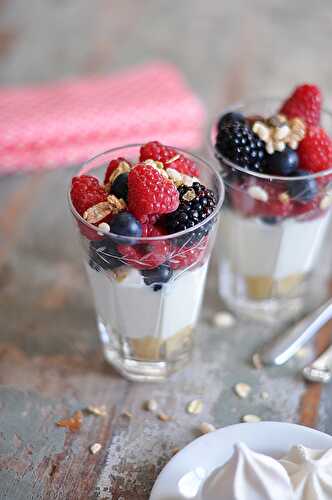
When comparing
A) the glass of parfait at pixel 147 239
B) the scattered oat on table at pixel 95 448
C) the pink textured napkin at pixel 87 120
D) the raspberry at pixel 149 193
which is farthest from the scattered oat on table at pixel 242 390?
the pink textured napkin at pixel 87 120

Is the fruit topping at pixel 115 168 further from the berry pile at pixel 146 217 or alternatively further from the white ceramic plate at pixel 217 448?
the white ceramic plate at pixel 217 448

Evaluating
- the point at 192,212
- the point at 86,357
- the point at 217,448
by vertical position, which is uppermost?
the point at 192,212

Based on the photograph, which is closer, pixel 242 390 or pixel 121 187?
pixel 121 187

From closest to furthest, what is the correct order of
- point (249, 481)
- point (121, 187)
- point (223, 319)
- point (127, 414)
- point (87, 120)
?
1. point (249, 481)
2. point (121, 187)
3. point (127, 414)
4. point (223, 319)
5. point (87, 120)

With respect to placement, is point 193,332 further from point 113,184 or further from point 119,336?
point 113,184

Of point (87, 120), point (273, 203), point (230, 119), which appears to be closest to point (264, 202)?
point (273, 203)

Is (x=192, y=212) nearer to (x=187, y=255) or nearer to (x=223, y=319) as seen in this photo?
(x=187, y=255)
